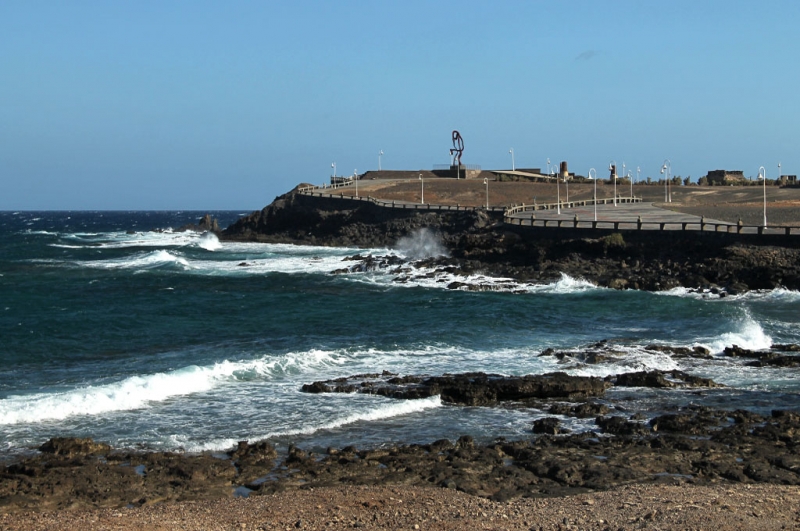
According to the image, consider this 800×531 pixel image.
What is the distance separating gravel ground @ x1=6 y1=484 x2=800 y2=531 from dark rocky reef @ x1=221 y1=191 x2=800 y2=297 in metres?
26.8

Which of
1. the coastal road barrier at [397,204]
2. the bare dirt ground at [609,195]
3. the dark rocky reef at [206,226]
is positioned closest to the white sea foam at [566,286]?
the bare dirt ground at [609,195]

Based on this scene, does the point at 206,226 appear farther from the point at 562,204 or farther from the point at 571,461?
the point at 571,461

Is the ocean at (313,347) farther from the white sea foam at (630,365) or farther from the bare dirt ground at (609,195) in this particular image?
the bare dirt ground at (609,195)

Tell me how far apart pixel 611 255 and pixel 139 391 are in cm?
3052

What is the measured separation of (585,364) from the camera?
81.6 ft

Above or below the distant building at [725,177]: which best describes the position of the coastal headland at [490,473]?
below

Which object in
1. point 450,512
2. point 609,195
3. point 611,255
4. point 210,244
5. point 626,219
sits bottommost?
point 450,512

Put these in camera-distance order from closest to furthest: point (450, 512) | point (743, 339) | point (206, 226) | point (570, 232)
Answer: point (450, 512), point (743, 339), point (570, 232), point (206, 226)

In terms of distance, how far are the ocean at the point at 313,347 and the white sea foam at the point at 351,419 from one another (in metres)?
0.05

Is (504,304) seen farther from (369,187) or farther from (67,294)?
(369,187)

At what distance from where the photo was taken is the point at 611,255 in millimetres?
46688

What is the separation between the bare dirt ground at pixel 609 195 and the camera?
60.2 metres

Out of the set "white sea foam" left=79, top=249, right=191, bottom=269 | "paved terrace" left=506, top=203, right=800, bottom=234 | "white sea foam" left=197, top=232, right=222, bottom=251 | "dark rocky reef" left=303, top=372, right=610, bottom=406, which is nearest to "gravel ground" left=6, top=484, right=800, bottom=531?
"dark rocky reef" left=303, top=372, right=610, bottom=406

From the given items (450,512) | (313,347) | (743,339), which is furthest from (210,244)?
(450,512)
